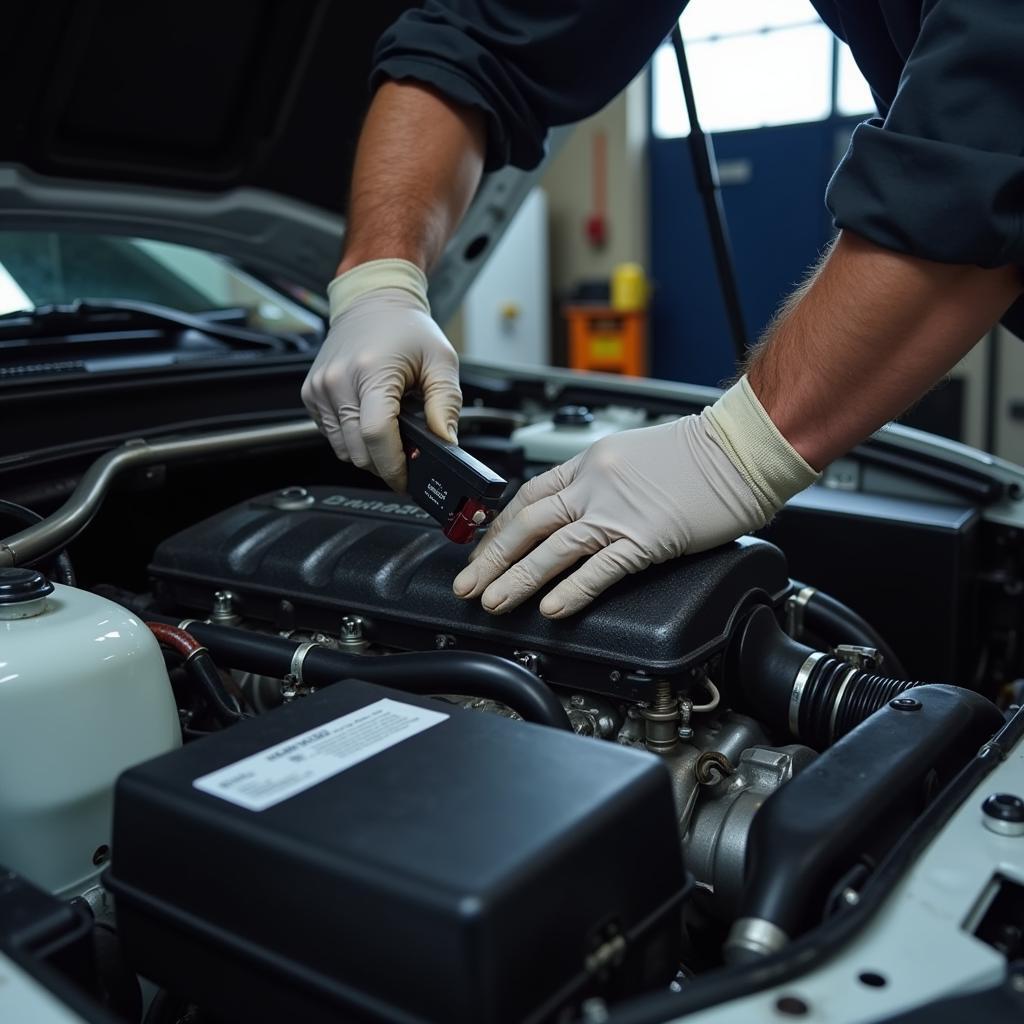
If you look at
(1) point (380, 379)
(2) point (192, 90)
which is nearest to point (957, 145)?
(1) point (380, 379)

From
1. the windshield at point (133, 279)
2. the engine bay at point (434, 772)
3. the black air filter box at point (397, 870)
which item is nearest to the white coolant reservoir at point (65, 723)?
the engine bay at point (434, 772)

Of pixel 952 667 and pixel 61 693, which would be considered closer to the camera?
pixel 61 693

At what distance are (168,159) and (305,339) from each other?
373 millimetres

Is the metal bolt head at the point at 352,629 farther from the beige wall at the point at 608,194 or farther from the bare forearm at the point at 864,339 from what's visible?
the beige wall at the point at 608,194

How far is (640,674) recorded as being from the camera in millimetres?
953

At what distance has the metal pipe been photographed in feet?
3.53

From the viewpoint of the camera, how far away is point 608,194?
6105 millimetres

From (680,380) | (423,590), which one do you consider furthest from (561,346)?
(423,590)

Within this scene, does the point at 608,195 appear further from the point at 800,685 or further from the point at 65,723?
the point at 65,723

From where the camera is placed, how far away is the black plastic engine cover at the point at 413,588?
3.18 ft

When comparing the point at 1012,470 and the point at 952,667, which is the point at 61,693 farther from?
the point at 1012,470

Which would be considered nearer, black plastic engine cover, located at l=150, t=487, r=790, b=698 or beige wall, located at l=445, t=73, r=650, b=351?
black plastic engine cover, located at l=150, t=487, r=790, b=698

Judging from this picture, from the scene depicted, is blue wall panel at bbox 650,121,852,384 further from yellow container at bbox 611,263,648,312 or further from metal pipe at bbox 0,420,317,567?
metal pipe at bbox 0,420,317,567

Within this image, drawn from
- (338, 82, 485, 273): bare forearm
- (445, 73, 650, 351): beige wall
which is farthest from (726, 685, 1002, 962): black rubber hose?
(445, 73, 650, 351): beige wall
